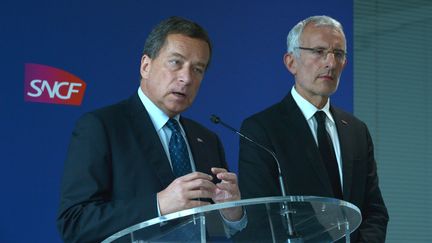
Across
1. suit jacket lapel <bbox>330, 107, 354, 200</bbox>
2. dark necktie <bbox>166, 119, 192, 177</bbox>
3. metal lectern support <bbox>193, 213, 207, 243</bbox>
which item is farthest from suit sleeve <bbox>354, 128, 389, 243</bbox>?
metal lectern support <bbox>193, 213, 207, 243</bbox>

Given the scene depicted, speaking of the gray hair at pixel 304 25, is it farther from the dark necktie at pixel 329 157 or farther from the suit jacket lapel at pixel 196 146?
the suit jacket lapel at pixel 196 146

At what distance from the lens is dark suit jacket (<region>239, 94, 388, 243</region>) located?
131 inches

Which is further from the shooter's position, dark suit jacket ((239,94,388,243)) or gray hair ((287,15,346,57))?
gray hair ((287,15,346,57))

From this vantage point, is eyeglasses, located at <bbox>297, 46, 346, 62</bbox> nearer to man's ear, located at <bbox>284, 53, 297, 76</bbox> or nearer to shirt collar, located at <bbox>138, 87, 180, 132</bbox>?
man's ear, located at <bbox>284, 53, 297, 76</bbox>

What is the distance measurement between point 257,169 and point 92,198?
93 centimetres

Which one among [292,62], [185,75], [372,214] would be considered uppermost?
[292,62]

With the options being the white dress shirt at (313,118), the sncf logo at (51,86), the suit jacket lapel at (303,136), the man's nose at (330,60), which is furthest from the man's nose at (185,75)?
the sncf logo at (51,86)

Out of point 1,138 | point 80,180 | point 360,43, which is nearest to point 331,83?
point 80,180

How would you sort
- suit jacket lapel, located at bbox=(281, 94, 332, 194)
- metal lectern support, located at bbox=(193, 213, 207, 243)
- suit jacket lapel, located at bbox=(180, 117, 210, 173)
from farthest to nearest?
suit jacket lapel, located at bbox=(281, 94, 332, 194) < suit jacket lapel, located at bbox=(180, 117, 210, 173) < metal lectern support, located at bbox=(193, 213, 207, 243)

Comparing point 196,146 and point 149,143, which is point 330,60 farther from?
point 149,143

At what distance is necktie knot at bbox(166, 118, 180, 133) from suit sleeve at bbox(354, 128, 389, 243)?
97 centimetres

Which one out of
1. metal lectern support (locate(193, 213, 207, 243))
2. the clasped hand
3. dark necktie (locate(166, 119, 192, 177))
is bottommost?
metal lectern support (locate(193, 213, 207, 243))

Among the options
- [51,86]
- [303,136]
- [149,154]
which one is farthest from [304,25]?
[51,86]

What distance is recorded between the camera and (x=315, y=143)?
348cm
